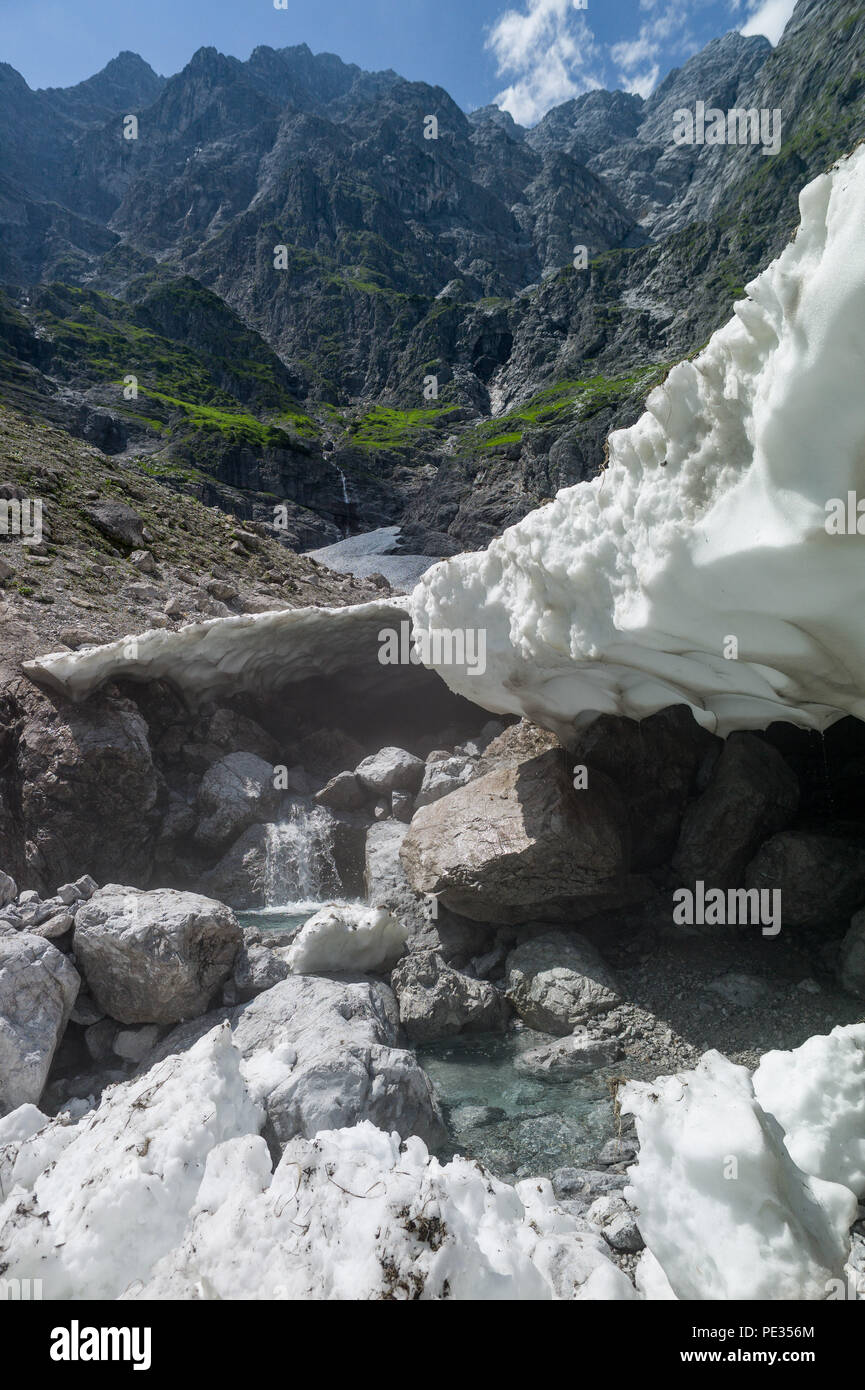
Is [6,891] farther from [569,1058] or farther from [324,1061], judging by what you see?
[569,1058]

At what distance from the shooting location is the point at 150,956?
758 cm

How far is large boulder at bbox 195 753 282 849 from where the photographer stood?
41.3ft

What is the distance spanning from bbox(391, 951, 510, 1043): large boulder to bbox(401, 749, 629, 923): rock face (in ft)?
3.65

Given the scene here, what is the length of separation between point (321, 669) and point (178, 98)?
24810 cm

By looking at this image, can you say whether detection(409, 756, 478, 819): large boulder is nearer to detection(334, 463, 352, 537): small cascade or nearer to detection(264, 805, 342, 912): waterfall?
detection(264, 805, 342, 912): waterfall

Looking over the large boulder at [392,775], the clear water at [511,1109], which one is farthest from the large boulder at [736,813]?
the large boulder at [392,775]

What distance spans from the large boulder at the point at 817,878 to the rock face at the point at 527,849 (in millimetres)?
2004

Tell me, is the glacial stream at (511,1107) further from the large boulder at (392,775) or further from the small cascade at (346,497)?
the small cascade at (346,497)

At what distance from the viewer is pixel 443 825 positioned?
10.1 meters

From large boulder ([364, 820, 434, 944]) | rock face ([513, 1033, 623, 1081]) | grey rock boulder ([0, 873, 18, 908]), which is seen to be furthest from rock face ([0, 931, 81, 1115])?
rock face ([513, 1033, 623, 1081])

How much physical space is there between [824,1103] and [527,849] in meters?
4.44

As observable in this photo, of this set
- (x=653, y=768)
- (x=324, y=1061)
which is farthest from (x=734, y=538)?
(x=653, y=768)
